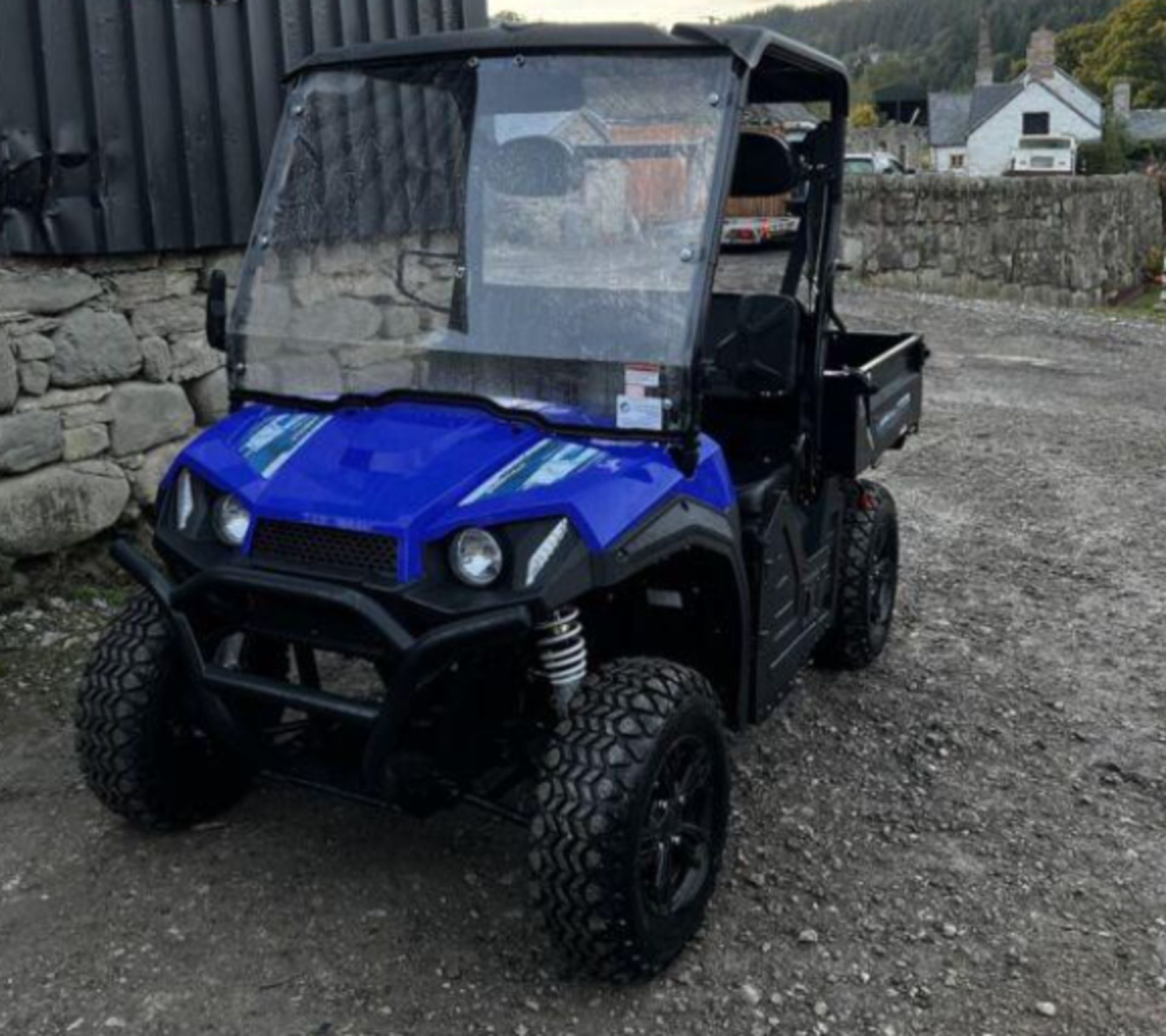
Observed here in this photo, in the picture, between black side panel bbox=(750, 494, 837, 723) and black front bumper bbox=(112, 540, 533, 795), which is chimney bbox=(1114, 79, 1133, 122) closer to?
black side panel bbox=(750, 494, 837, 723)

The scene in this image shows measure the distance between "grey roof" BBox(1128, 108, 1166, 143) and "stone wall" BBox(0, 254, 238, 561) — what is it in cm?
6350

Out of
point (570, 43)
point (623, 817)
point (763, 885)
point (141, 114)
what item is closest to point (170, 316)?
point (141, 114)

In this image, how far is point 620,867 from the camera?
9.71 feet

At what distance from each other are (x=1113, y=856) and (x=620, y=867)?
5.57 ft

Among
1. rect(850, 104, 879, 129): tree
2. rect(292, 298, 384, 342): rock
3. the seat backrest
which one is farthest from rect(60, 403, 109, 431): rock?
rect(850, 104, 879, 129): tree

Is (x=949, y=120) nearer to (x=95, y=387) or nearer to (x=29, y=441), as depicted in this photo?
(x=95, y=387)

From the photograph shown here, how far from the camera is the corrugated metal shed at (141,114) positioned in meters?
5.23

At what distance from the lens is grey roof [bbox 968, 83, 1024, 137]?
65.9 metres

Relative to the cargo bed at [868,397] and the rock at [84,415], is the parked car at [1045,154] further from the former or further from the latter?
the rock at [84,415]

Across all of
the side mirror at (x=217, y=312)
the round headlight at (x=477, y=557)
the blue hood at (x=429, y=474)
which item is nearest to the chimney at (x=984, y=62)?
the side mirror at (x=217, y=312)

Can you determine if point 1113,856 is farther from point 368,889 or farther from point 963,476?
point 963,476

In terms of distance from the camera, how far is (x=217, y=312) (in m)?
3.74

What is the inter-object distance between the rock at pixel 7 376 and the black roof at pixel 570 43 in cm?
216

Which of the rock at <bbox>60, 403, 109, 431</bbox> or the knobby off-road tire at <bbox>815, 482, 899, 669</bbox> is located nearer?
the knobby off-road tire at <bbox>815, 482, 899, 669</bbox>
